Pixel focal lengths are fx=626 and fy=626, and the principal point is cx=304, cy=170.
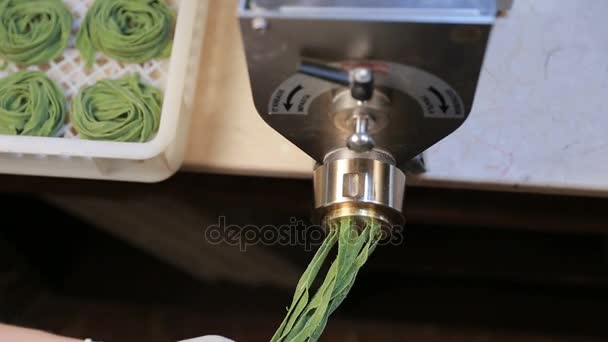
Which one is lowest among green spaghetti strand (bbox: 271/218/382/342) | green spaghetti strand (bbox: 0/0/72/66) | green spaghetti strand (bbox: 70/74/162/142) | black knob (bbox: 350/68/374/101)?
A: green spaghetti strand (bbox: 271/218/382/342)

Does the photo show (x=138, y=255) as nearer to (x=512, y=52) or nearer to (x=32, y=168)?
(x=32, y=168)

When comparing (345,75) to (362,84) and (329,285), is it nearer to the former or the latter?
(362,84)

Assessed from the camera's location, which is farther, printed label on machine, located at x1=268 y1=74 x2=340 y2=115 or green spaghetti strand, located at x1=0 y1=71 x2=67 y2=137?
green spaghetti strand, located at x1=0 y1=71 x2=67 y2=137

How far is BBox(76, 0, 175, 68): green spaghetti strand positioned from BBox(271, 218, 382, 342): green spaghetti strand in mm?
285

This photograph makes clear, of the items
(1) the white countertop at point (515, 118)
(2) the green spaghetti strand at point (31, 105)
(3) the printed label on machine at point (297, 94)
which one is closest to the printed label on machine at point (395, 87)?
Result: (3) the printed label on machine at point (297, 94)

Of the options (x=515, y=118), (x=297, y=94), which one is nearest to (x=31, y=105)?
(x=297, y=94)

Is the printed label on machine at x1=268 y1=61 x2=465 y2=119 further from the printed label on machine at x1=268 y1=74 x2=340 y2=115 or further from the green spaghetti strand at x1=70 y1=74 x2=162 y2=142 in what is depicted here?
the green spaghetti strand at x1=70 y1=74 x2=162 y2=142

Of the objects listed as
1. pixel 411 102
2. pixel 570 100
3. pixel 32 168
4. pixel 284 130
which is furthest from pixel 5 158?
pixel 570 100

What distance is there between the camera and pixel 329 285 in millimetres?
482

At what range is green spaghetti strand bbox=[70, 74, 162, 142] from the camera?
1.98 ft

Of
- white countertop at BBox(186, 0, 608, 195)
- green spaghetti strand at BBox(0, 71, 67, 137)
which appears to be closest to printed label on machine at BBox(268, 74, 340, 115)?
white countertop at BBox(186, 0, 608, 195)

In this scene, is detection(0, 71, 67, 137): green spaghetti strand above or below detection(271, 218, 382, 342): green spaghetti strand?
above

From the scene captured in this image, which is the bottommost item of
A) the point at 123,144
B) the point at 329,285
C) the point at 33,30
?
the point at 329,285

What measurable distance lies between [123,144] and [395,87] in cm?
28
